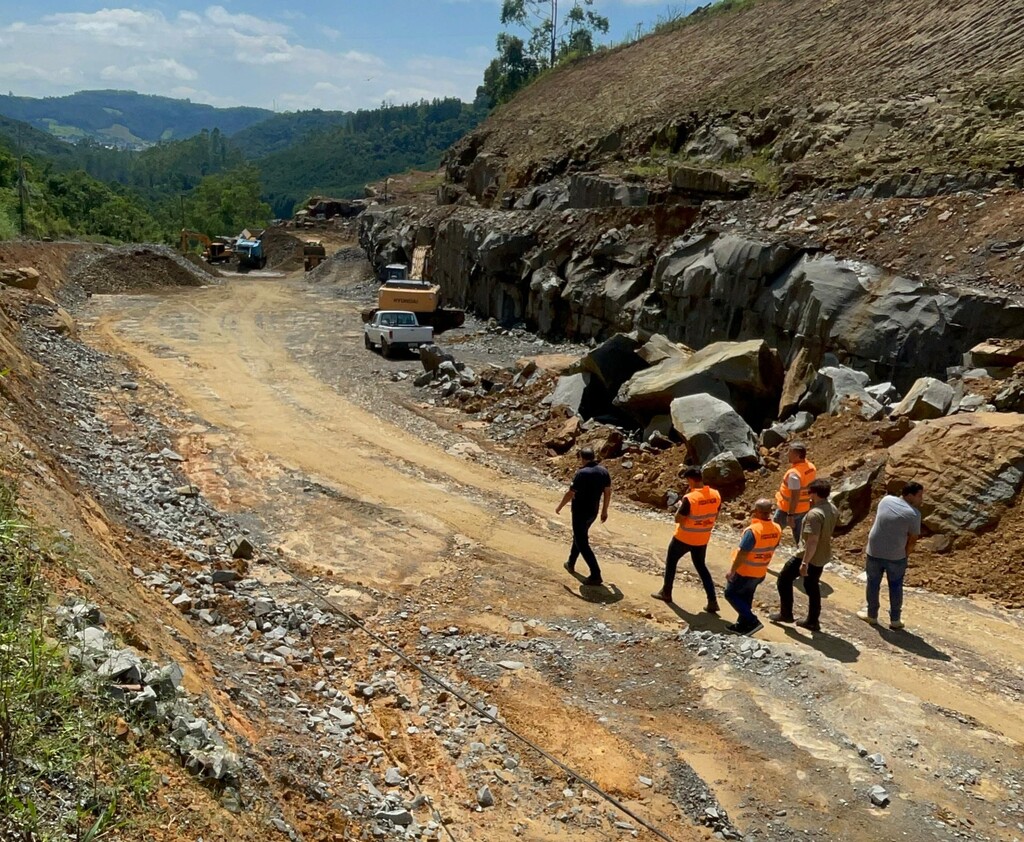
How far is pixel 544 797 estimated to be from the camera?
6.27m

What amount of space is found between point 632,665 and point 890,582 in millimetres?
2905

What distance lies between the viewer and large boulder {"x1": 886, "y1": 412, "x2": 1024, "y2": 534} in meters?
10.5

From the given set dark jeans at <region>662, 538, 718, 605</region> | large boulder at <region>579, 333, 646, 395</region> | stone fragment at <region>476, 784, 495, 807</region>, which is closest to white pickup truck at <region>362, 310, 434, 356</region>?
large boulder at <region>579, 333, 646, 395</region>

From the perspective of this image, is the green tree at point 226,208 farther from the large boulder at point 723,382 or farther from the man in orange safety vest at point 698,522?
the man in orange safety vest at point 698,522

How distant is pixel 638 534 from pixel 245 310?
2730 cm

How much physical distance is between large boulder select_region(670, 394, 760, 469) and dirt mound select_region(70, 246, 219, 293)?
3130cm

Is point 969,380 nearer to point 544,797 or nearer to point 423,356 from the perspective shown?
point 544,797

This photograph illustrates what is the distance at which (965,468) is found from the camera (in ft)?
35.2

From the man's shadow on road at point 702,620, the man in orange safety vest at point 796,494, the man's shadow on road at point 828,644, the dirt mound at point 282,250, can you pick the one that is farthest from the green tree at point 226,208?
the man's shadow on road at point 828,644

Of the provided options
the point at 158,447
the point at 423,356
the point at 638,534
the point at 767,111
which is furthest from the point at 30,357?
the point at 767,111

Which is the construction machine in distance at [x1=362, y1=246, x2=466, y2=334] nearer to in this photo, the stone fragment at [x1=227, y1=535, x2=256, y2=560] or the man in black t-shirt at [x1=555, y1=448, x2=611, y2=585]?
the stone fragment at [x1=227, y1=535, x2=256, y2=560]

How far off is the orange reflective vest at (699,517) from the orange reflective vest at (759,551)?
70cm

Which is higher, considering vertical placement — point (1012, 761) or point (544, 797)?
point (1012, 761)

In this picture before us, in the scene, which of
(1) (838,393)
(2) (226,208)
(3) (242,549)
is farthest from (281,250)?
(3) (242,549)
